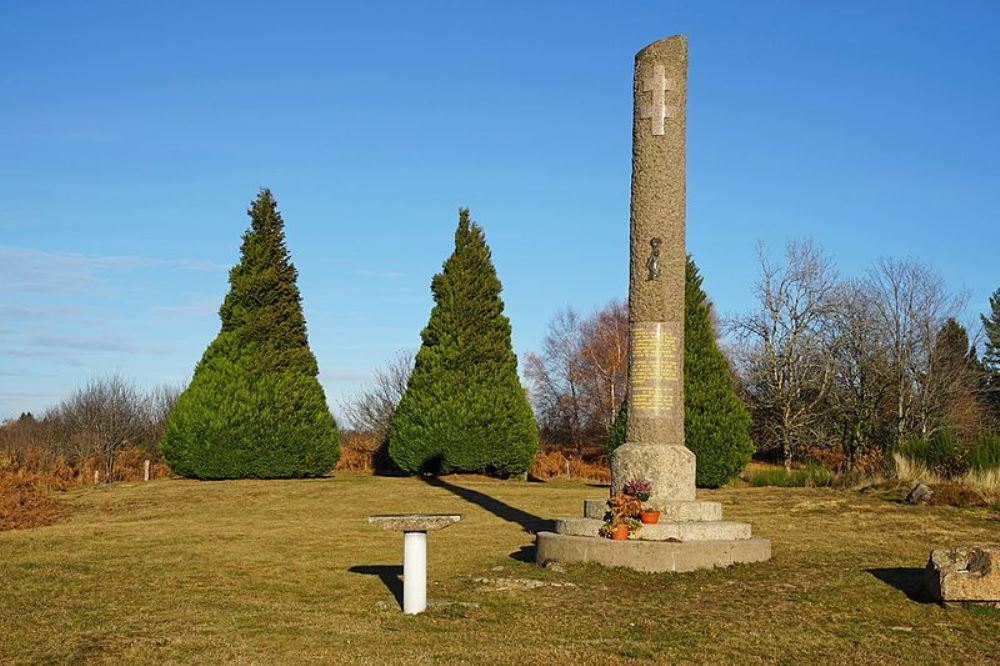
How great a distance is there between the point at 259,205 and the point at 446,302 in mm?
6099

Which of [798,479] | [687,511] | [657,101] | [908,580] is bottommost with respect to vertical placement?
[908,580]

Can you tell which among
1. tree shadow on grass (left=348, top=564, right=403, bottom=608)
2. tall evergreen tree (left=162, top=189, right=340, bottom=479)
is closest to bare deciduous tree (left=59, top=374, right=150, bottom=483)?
tall evergreen tree (left=162, top=189, right=340, bottom=479)

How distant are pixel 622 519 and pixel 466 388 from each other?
17.0m

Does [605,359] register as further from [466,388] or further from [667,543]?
[667,543]

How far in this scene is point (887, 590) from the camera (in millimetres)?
9516

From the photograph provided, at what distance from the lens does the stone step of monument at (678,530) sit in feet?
36.3

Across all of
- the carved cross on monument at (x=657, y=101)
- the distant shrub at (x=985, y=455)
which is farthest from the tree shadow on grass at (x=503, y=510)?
the distant shrub at (x=985, y=455)

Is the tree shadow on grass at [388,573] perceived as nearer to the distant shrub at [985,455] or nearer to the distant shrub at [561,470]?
the distant shrub at [985,455]

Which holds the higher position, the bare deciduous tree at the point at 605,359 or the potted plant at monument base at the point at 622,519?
the bare deciduous tree at the point at 605,359

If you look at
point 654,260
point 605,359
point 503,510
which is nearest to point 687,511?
point 654,260

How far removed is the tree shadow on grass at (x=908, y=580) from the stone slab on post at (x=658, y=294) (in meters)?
2.45

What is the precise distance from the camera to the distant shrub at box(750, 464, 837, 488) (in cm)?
2280

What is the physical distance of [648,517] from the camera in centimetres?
1124

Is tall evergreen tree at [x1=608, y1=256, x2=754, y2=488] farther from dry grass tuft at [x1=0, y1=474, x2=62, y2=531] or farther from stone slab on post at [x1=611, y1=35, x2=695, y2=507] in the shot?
dry grass tuft at [x1=0, y1=474, x2=62, y2=531]
